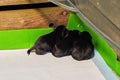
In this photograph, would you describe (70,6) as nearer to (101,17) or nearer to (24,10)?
(101,17)

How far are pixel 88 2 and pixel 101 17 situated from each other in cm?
17

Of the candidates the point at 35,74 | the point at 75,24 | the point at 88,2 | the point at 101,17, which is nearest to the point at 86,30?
the point at 75,24

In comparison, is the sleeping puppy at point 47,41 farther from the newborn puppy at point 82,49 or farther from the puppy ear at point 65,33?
the newborn puppy at point 82,49

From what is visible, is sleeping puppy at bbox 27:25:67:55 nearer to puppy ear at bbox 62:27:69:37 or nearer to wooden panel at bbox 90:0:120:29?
puppy ear at bbox 62:27:69:37

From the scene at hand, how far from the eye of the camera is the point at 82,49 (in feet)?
6.23

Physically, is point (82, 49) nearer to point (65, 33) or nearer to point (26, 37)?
point (65, 33)

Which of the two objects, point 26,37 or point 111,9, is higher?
point 111,9

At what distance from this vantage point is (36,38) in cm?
210

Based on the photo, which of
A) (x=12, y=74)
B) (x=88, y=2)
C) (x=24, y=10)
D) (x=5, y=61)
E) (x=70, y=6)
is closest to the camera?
(x=88, y=2)

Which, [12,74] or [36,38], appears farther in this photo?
[36,38]

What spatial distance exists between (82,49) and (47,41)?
27 centimetres

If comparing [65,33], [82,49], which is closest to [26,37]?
[65,33]

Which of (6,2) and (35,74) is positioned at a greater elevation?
(6,2)

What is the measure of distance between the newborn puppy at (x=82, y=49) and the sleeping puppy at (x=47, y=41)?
0.47ft
